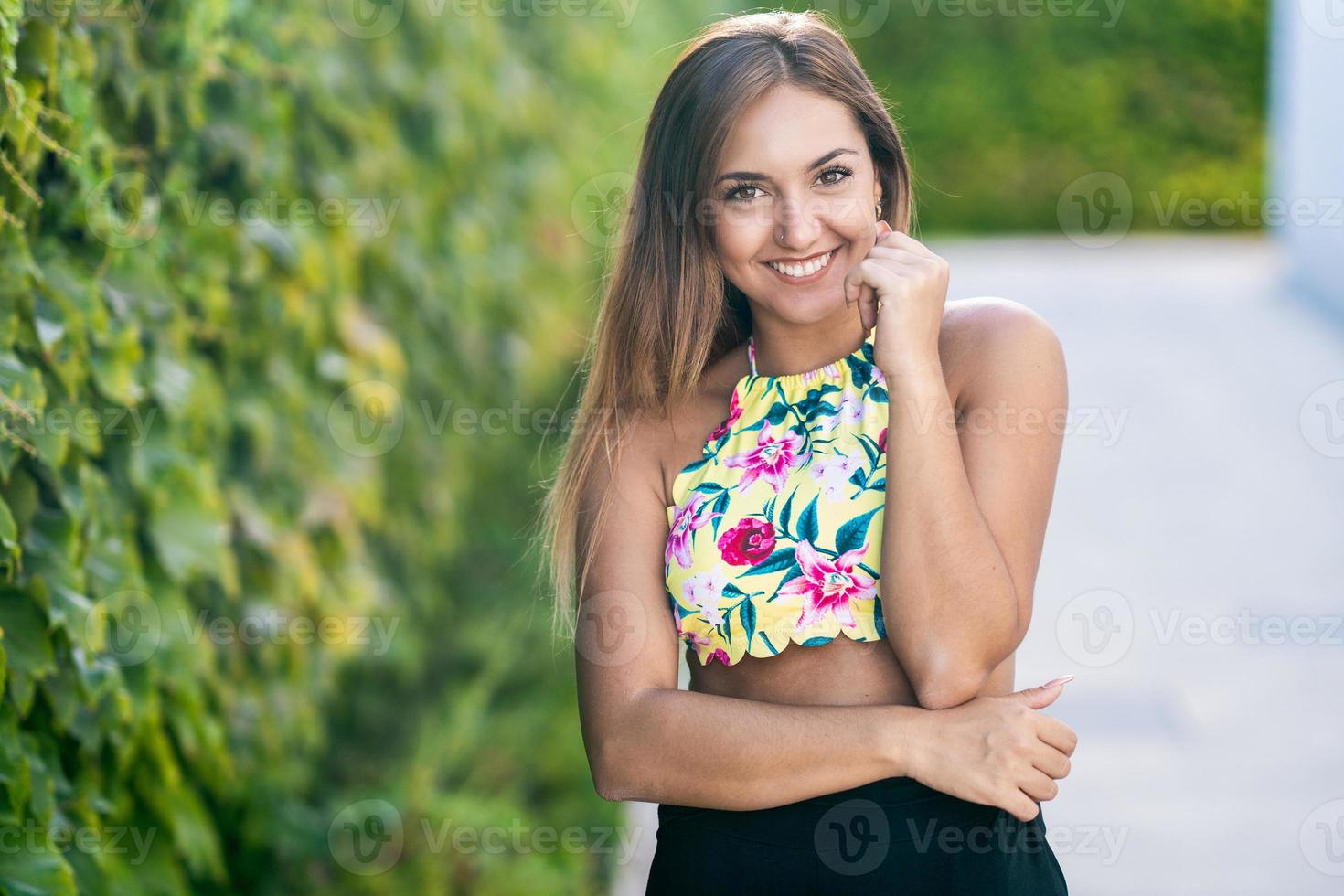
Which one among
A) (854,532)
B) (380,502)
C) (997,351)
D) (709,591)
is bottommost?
(380,502)

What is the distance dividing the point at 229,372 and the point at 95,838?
1.09 m

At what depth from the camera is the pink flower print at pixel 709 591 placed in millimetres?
1973

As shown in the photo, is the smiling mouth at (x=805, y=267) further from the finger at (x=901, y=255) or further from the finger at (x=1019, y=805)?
the finger at (x=1019, y=805)

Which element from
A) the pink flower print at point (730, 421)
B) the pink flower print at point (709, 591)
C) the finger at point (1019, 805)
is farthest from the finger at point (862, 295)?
the finger at point (1019, 805)

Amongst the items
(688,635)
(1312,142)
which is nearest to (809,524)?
(688,635)

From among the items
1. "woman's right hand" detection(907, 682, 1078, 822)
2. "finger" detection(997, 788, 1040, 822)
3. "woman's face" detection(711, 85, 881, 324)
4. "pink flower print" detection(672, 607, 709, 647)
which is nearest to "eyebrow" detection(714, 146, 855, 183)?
"woman's face" detection(711, 85, 881, 324)

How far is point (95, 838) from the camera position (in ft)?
7.22

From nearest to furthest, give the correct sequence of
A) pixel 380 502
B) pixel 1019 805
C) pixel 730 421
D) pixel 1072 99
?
1. pixel 1019 805
2. pixel 730 421
3. pixel 380 502
4. pixel 1072 99

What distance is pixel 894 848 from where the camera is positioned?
1880 mm

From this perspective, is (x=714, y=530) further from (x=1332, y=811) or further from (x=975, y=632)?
(x=1332, y=811)

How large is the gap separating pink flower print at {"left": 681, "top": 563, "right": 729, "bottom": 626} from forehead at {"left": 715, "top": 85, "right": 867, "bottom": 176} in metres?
0.57

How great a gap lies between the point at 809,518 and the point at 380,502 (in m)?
2.10

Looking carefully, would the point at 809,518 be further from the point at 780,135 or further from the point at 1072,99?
the point at 1072,99

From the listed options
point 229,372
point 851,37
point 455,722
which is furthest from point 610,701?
point 851,37
